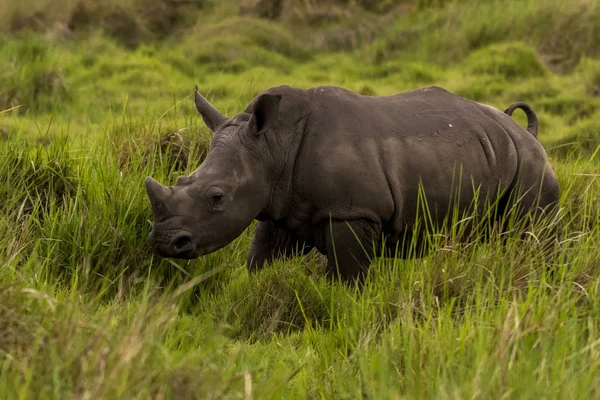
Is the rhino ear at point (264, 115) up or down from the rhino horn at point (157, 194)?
up

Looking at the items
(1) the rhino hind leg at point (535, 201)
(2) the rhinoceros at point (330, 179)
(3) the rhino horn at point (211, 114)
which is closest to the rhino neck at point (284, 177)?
(2) the rhinoceros at point (330, 179)

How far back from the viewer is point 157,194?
4344 millimetres

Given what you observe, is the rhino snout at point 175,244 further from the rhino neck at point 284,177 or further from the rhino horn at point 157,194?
the rhino neck at point 284,177

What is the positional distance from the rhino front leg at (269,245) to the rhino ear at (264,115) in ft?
1.70

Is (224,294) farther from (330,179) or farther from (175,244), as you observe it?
(330,179)

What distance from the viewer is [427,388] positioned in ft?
10.1

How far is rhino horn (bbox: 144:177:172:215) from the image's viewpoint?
14.2 feet

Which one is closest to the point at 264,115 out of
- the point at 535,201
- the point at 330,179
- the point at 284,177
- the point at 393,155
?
the point at 284,177

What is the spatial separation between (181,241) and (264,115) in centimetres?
71

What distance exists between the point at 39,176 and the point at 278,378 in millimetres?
2390

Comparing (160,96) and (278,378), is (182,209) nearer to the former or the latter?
(278,378)

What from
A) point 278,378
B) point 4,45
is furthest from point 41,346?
point 4,45

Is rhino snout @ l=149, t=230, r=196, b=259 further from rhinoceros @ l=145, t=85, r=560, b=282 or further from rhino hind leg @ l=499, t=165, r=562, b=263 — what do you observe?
rhino hind leg @ l=499, t=165, r=562, b=263

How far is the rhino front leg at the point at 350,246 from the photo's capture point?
4.61 m
